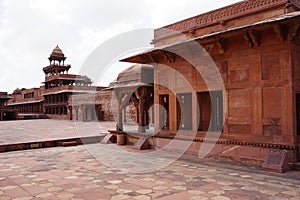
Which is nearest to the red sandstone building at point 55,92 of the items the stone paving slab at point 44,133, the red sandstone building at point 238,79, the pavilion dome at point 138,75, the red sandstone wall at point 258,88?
the stone paving slab at point 44,133

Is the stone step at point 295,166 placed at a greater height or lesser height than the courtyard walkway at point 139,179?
greater

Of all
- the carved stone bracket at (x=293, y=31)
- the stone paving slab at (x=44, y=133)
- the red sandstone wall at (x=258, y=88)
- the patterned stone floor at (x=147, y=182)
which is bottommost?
the patterned stone floor at (x=147, y=182)

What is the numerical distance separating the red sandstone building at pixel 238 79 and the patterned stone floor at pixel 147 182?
2.91 feet

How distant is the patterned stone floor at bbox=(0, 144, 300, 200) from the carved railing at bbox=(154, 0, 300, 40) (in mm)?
4753

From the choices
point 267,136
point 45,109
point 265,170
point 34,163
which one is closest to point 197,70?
point 267,136

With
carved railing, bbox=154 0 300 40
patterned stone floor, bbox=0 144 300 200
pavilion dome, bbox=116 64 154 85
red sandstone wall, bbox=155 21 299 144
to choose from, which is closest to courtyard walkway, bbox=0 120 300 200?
patterned stone floor, bbox=0 144 300 200

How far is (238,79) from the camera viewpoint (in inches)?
303

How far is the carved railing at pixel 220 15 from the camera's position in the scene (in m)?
8.09

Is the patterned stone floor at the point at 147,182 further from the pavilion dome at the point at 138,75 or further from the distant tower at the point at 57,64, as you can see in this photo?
the distant tower at the point at 57,64

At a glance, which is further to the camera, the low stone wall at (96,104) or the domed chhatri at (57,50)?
the domed chhatri at (57,50)

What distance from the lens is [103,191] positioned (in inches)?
201

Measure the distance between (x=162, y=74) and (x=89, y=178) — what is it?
17.3 ft

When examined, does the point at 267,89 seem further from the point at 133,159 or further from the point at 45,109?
the point at 45,109

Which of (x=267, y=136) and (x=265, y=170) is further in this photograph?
(x=267, y=136)
